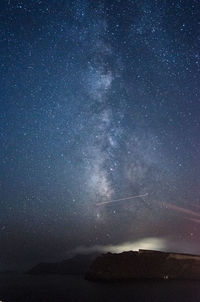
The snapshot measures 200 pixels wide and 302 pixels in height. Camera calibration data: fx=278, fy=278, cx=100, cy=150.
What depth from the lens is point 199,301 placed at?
10262 centimetres

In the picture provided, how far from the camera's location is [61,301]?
336ft

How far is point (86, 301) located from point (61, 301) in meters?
9.59

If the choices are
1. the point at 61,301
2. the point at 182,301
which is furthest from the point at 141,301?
the point at 61,301

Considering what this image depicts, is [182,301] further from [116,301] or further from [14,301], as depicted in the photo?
[14,301]

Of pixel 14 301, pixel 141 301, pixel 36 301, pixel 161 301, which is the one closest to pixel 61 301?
pixel 36 301

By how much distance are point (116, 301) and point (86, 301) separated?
11.4 meters

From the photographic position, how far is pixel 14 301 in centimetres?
10206

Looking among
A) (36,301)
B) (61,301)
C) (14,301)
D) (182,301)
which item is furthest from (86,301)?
(182,301)

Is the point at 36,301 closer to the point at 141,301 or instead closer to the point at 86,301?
the point at 86,301

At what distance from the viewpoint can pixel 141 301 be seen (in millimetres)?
104562

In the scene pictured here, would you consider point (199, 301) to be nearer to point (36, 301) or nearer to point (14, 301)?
point (36, 301)

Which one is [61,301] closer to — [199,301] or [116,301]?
[116,301]

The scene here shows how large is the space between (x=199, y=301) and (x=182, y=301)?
6.17 metres

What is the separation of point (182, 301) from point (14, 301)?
203 feet
